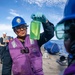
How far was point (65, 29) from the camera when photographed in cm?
138

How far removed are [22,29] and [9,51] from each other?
363mm

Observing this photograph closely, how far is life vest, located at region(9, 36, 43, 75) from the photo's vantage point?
9.55ft

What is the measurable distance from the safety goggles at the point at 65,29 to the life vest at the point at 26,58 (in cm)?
144

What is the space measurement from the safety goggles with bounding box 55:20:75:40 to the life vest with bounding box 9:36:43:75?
56.7 inches

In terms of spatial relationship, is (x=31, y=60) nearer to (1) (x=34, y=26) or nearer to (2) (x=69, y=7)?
(1) (x=34, y=26)

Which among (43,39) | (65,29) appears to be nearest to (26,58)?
(43,39)

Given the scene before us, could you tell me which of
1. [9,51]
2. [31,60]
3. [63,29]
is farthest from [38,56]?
[63,29]

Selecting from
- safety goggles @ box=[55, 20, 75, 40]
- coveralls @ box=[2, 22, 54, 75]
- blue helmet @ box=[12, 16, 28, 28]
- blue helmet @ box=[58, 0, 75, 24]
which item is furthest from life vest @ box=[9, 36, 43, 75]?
blue helmet @ box=[58, 0, 75, 24]

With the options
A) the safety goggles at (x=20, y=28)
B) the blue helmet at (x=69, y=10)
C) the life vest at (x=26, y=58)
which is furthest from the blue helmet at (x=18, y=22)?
the blue helmet at (x=69, y=10)

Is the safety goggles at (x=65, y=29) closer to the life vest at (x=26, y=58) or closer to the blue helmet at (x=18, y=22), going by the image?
the life vest at (x=26, y=58)

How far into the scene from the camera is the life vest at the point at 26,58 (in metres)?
2.91

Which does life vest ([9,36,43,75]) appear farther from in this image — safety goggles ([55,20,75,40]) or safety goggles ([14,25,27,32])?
safety goggles ([55,20,75,40])

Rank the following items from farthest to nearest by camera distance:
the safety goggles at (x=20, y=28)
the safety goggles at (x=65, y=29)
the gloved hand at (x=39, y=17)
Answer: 1. the safety goggles at (x=20, y=28)
2. the gloved hand at (x=39, y=17)
3. the safety goggles at (x=65, y=29)

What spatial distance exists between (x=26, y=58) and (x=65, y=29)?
5.31 feet
